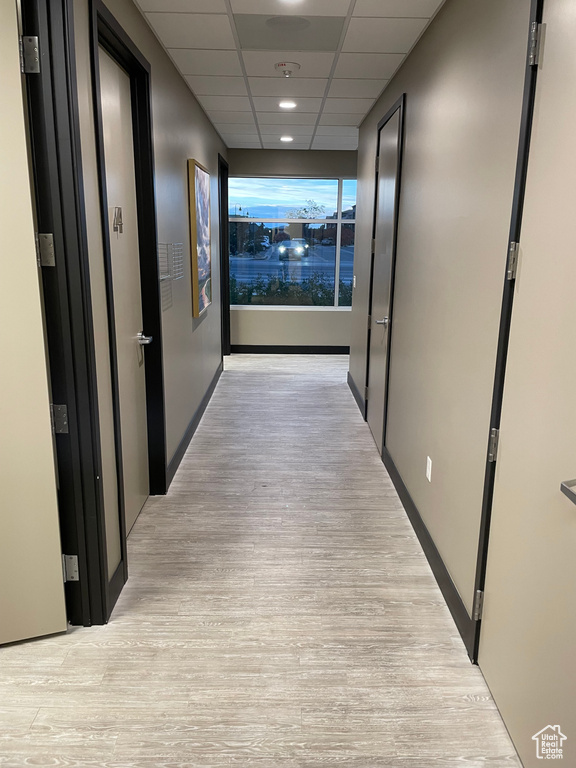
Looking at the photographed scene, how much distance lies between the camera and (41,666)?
186 cm

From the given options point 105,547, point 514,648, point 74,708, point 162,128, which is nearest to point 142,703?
point 74,708

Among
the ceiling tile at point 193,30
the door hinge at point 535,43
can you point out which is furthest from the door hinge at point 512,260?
the ceiling tile at point 193,30

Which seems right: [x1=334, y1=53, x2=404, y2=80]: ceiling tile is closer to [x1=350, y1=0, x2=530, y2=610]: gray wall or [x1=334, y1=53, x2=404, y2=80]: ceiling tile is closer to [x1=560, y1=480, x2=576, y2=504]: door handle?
[x1=350, y1=0, x2=530, y2=610]: gray wall

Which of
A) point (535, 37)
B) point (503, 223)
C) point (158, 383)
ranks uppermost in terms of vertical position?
point (535, 37)

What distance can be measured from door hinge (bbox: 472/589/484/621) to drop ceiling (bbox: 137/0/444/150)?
2.32m

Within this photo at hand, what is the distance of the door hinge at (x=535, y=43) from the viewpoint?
1479 millimetres

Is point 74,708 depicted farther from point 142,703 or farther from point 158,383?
point 158,383

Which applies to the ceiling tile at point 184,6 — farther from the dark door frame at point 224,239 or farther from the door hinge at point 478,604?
the dark door frame at point 224,239

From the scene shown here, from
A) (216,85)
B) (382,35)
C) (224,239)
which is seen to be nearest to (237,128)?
(224,239)

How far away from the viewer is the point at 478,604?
187cm

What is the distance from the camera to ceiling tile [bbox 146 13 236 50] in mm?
2512

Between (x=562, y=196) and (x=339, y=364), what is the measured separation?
17.0 feet

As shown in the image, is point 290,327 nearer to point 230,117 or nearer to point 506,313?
point 230,117

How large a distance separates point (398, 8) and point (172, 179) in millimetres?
1493
